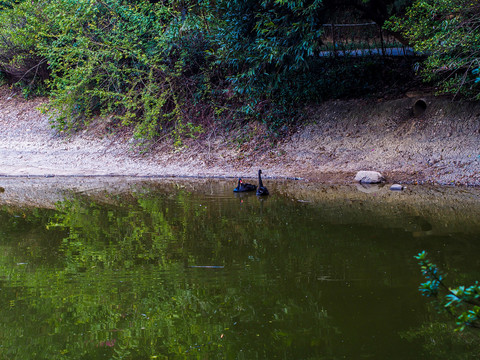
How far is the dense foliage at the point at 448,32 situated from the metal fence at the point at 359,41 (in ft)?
13.6

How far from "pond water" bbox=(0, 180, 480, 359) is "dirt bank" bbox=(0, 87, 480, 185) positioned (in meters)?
2.93

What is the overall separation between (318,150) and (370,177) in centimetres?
257

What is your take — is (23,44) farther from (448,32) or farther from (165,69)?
(448,32)

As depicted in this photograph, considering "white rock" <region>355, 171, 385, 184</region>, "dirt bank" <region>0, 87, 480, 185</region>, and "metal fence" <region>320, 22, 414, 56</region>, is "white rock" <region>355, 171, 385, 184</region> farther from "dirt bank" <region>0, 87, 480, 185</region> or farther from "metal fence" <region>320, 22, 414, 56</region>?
"metal fence" <region>320, 22, 414, 56</region>

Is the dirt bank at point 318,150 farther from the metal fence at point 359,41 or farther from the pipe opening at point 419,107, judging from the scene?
the metal fence at point 359,41

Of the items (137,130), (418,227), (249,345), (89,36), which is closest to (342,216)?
(418,227)

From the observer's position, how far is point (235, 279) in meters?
5.75

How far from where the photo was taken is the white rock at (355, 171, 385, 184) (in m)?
12.5

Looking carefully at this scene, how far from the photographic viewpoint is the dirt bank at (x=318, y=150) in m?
12.9

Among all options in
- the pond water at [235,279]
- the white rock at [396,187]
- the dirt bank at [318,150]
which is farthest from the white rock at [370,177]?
the pond water at [235,279]

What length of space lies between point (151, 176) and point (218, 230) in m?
7.40

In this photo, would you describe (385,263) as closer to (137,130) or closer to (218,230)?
(218,230)

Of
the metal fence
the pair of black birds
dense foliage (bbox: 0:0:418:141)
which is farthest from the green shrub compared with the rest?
the pair of black birds

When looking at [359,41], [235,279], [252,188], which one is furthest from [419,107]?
[235,279]
